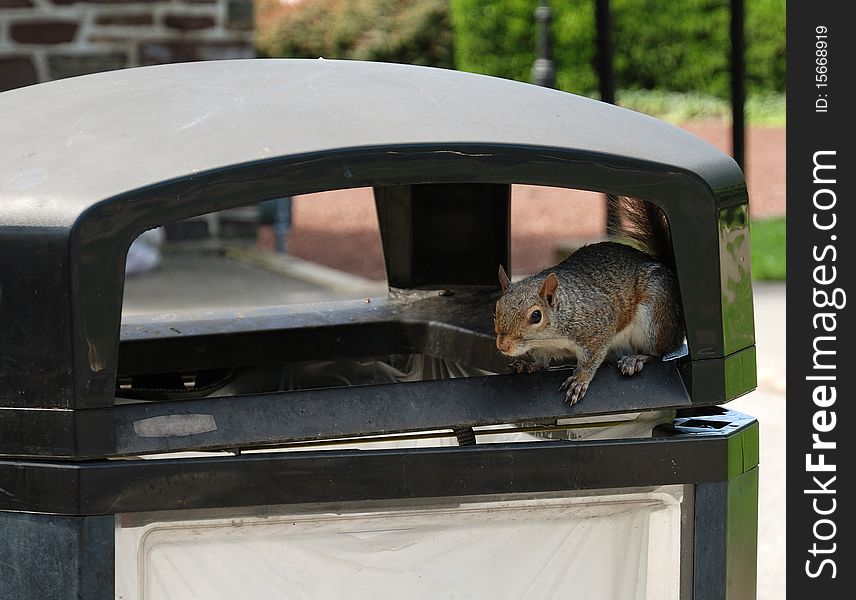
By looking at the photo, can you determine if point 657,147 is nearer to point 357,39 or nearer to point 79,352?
point 79,352

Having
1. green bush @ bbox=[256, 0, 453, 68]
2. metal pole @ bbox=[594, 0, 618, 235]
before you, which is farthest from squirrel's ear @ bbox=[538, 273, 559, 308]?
green bush @ bbox=[256, 0, 453, 68]

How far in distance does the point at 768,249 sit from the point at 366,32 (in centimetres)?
1062

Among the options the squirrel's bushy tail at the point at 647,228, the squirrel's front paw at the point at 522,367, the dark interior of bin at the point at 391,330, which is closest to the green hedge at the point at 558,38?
the dark interior of bin at the point at 391,330

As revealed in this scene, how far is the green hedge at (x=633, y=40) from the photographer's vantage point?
57.1 feet

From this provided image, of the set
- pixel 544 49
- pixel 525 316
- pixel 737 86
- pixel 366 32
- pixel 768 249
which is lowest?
pixel 525 316

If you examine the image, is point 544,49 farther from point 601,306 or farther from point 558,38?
point 558,38

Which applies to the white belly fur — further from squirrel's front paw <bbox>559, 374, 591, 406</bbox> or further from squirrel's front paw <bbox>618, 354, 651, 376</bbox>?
squirrel's front paw <bbox>559, 374, 591, 406</bbox>

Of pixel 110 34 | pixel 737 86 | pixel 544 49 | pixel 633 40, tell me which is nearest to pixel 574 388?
pixel 737 86

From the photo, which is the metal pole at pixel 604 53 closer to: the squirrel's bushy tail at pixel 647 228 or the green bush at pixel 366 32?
the squirrel's bushy tail at pixel 647 228

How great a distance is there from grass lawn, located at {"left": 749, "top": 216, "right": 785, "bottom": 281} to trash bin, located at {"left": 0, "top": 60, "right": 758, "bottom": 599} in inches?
285

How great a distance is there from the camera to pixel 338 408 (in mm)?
1674
